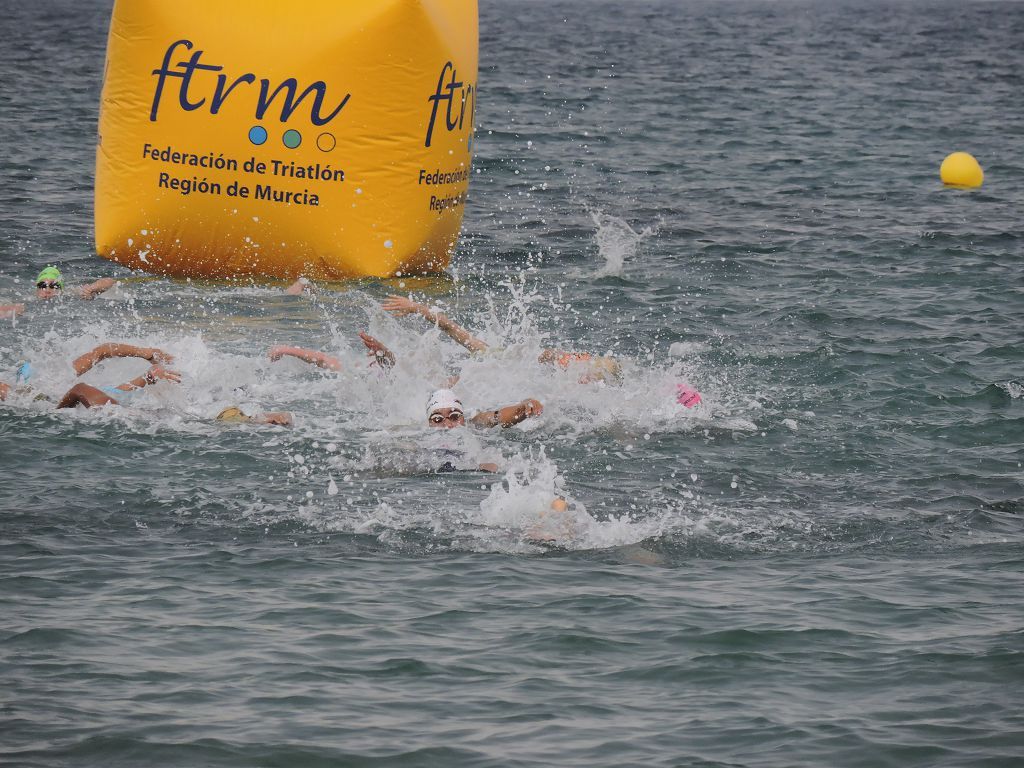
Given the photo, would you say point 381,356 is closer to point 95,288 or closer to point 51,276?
point 95,288

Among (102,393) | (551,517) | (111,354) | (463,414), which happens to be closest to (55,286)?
(111,354)

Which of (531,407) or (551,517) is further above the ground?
(531,407)

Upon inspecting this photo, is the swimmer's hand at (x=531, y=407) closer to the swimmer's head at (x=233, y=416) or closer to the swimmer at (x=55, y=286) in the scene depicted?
the swimmer's head at (x=233, y=416)

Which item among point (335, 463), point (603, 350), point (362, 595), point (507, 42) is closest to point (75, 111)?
point (603, 350)

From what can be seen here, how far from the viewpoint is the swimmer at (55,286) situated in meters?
14.4

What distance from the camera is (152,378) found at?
11.2 meters

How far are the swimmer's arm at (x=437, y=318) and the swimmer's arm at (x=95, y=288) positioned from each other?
3.74 metres

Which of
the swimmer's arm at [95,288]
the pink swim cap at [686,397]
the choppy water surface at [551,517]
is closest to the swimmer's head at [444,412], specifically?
the choppy water surface at [551,517]

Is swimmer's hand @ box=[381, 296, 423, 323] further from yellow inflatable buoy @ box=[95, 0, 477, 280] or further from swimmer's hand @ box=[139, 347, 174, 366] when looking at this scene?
yellow inflatable buoy @ box=[95, 0, 477, 280]

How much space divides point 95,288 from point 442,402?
5.29 metres

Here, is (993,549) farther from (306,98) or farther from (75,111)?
(75,111)

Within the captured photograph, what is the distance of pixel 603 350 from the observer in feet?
44.7

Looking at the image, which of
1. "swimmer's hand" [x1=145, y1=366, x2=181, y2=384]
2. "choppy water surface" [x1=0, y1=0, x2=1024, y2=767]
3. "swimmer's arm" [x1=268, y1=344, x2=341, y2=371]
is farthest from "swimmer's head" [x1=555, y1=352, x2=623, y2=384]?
"swimmer's hand" [x1=145, y1=366, x2=181, y2=384]

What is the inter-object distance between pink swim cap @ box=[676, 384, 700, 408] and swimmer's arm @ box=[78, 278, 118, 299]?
20.5 feet
